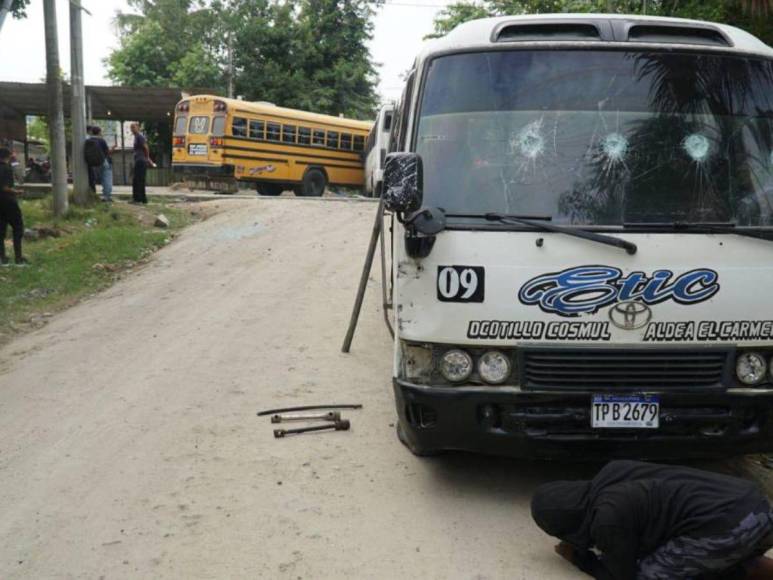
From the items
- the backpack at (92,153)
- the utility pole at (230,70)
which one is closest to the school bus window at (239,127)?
the backpack at (92,153)

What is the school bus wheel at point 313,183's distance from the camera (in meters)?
22.9

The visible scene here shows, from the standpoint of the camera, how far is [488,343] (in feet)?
13.7

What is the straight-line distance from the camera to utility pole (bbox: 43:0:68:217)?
13750mm

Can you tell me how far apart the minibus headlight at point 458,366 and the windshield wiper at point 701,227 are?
3.55 feet

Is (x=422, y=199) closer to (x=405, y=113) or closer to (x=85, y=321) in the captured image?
(x=405, y=113)

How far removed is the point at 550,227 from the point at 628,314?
0.59 m

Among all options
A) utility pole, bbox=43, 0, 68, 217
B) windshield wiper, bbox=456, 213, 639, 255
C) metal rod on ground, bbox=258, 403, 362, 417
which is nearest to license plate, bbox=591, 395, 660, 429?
windshield wiper, bbox=456, 213, 639, 255

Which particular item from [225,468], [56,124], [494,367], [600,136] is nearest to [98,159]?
[56,124]

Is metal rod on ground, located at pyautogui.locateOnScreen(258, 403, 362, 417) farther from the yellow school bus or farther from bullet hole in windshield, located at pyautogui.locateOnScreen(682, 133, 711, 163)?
the yellow school bus

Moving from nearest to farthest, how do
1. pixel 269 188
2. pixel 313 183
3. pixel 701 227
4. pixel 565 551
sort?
pixel 565 551, pixel 701 227, pixel 269 188, pixel 313 183

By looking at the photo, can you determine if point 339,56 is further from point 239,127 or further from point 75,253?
point 75,253

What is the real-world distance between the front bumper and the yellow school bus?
17676 mm

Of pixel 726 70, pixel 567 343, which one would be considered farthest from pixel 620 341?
pixel 726 70

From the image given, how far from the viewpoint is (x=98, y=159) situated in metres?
15.1
